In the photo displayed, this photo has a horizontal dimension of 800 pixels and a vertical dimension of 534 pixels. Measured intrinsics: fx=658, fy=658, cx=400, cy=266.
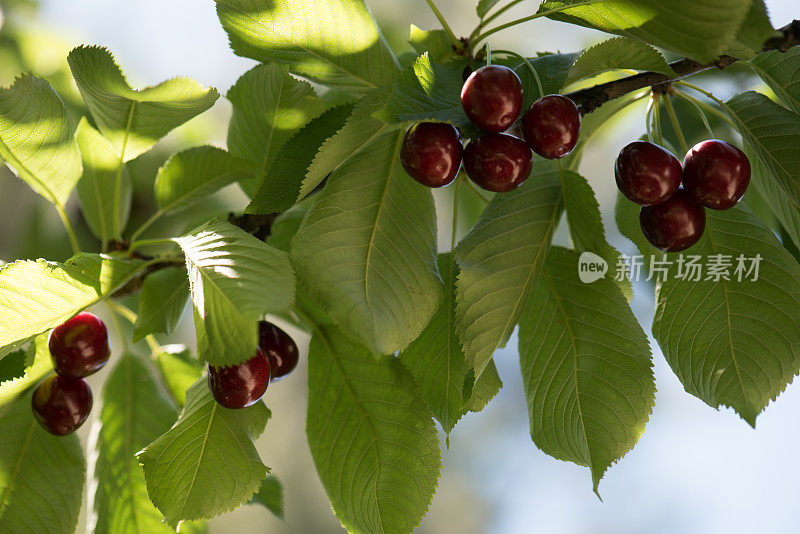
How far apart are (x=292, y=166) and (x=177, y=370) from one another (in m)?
0.37

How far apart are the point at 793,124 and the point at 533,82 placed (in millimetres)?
220

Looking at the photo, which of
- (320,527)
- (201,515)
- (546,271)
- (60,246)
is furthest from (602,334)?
(320,527)

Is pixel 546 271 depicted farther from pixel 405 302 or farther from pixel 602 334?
pixel 405 302

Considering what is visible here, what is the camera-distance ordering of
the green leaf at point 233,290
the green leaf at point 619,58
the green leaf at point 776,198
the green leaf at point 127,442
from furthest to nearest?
the green leaf at point 127,442, the green leaf at point 776,198, the green leaf at point 619,58, the green leaf at point 233,290

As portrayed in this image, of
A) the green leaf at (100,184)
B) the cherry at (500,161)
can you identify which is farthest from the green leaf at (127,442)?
the cherry at (500,161)

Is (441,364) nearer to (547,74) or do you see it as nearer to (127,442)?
(547,74)

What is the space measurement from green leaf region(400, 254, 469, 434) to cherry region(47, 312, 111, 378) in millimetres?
273

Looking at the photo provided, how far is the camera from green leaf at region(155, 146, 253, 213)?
681 millimetres

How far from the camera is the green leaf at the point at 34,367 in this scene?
590 millimetres

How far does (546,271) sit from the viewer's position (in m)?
0.61

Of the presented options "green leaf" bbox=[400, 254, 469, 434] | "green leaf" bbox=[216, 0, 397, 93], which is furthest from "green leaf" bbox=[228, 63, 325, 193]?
"green leaf" bbox=[400, 254, 469, 434]

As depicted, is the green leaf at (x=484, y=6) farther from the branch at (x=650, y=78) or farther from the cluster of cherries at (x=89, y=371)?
the cluster of cherries at (x=89, y=371)

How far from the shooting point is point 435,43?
59cm

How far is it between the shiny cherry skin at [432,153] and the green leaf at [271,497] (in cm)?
46
